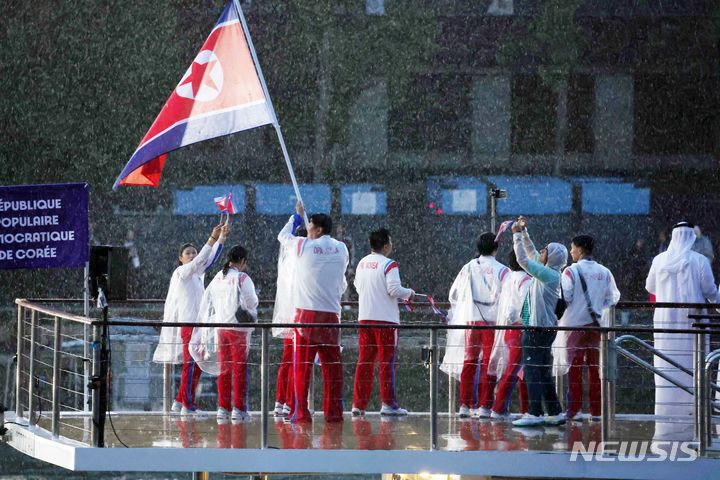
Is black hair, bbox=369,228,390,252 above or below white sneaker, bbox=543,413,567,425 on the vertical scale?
above

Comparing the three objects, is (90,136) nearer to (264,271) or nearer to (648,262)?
(264,271)

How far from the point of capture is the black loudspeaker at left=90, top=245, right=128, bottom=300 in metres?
9.20

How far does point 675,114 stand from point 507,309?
2607 centimetres

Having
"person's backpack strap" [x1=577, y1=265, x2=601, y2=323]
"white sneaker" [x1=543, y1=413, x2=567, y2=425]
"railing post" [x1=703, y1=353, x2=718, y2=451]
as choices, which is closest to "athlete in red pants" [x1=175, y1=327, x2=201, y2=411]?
"white sneaker" [x1=543, y1=413, x2=567, y2=425]

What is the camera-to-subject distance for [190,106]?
10.3 metres

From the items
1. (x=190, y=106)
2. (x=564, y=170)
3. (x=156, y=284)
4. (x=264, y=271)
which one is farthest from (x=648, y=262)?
(x=190, y=106)

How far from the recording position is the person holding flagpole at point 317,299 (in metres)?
9.33

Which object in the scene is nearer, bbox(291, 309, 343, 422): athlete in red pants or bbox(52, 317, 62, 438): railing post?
bbox(52, 317, 62, 438): railing post

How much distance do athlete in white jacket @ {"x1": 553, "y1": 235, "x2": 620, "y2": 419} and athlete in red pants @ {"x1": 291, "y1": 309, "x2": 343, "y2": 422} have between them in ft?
5.29

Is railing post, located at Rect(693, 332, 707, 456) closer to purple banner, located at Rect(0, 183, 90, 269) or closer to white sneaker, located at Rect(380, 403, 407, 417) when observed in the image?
white sneaker, located at Rect(380, 403, 407, 417)

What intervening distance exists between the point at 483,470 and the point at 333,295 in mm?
1901

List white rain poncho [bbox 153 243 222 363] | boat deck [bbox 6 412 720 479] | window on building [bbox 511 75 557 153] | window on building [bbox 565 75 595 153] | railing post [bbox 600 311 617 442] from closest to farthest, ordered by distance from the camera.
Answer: boat deck [bbox 6 412 720 479]
railing post [bbox 600 311 617 442]
white rain poncho [bbox 153 243 222 363]
window on building [bbox 511 75 557 153]
window on building [bbox 565 75 595 153]

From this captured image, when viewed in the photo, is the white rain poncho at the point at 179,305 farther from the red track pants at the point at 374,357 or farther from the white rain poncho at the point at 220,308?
the red track pants at the point at 374,357

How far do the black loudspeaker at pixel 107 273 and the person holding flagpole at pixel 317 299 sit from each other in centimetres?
126
